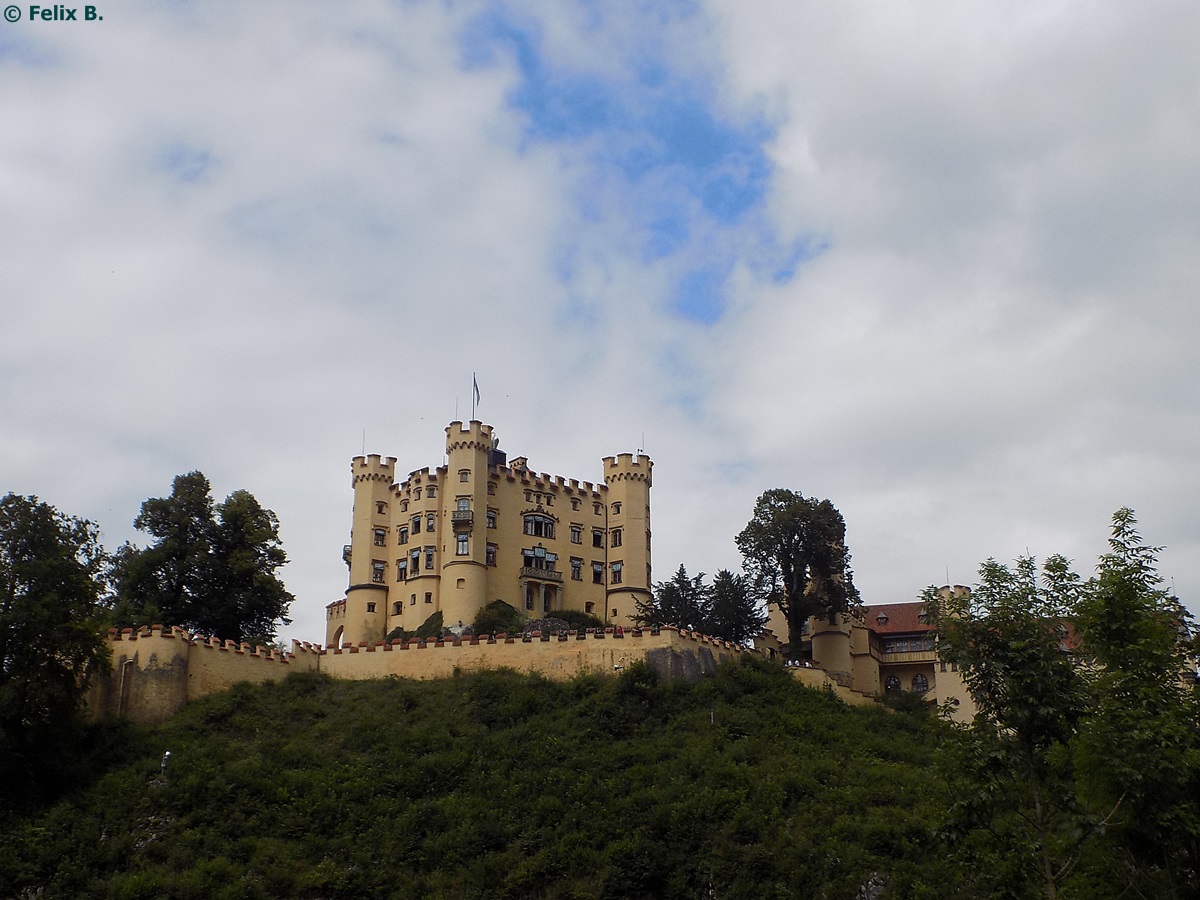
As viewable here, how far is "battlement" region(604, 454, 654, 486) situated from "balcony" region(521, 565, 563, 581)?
830cm

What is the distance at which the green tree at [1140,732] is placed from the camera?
29.8 metres

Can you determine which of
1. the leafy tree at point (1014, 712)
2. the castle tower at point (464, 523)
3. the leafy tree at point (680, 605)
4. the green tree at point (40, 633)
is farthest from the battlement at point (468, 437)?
the leafy tree at point (1014, 712)

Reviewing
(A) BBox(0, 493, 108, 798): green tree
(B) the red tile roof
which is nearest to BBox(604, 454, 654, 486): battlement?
(B) the red tile roof

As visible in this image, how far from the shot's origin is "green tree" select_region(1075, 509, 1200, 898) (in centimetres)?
2983

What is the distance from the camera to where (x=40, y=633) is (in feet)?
159

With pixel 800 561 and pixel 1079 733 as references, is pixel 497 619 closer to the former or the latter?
pixel 800 561

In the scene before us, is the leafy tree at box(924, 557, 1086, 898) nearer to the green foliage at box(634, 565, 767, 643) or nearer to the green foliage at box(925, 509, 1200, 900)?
the green foliage at box(925, 509, 1200, 900)

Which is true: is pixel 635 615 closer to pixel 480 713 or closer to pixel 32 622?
pixel 480 713

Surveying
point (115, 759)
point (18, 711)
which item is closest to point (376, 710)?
point (115, 759)

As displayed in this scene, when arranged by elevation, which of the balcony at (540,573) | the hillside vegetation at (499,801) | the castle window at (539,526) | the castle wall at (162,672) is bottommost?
the hillside vegetation at (499,801)

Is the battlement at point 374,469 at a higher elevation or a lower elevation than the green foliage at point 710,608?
higher

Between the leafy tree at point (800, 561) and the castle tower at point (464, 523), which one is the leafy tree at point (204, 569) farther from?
the leafy tree at point (800, 561)

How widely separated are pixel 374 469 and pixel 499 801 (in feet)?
125

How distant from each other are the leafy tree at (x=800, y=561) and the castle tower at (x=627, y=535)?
9551 mm
